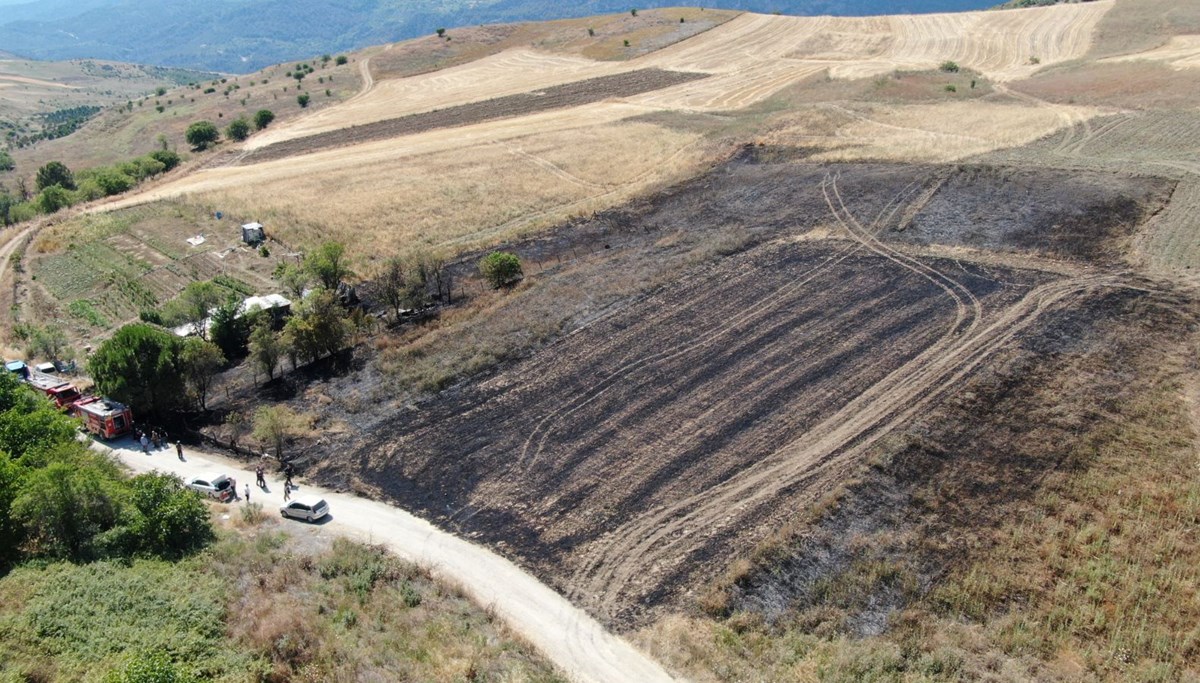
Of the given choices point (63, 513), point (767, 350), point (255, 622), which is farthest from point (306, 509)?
point (767, 350)

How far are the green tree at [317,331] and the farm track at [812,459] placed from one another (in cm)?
2062

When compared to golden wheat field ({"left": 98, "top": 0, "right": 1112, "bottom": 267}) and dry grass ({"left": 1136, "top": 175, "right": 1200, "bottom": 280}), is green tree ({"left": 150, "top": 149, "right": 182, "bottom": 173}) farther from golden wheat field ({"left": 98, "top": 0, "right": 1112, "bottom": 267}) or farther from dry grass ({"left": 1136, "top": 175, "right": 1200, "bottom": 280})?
dry grass ({"left": 1136, "top": 175, "right": 1200, "bottom": 280})

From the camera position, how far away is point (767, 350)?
37.4 metres

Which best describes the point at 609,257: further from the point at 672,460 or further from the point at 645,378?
the point at 672,460

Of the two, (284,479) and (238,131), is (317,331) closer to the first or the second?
(284,479)

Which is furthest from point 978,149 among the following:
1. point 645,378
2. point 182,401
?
point 182,401

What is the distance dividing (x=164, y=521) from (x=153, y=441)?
38.7ft

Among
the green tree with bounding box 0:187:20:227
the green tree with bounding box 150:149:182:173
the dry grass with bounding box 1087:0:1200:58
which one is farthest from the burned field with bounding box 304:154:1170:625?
the green tree with bounding box 0:187:20:227

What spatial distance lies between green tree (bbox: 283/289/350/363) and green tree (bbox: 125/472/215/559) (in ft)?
46.7

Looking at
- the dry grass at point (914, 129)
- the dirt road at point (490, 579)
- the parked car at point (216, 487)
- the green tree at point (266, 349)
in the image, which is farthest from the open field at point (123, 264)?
the dry grass at point (914, 129)

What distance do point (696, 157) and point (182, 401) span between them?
47602 millimetres

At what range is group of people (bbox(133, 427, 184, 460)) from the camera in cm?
3384

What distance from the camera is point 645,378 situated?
117ft

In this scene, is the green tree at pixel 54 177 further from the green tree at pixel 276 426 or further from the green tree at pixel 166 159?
the green tree at pixel 276 426
